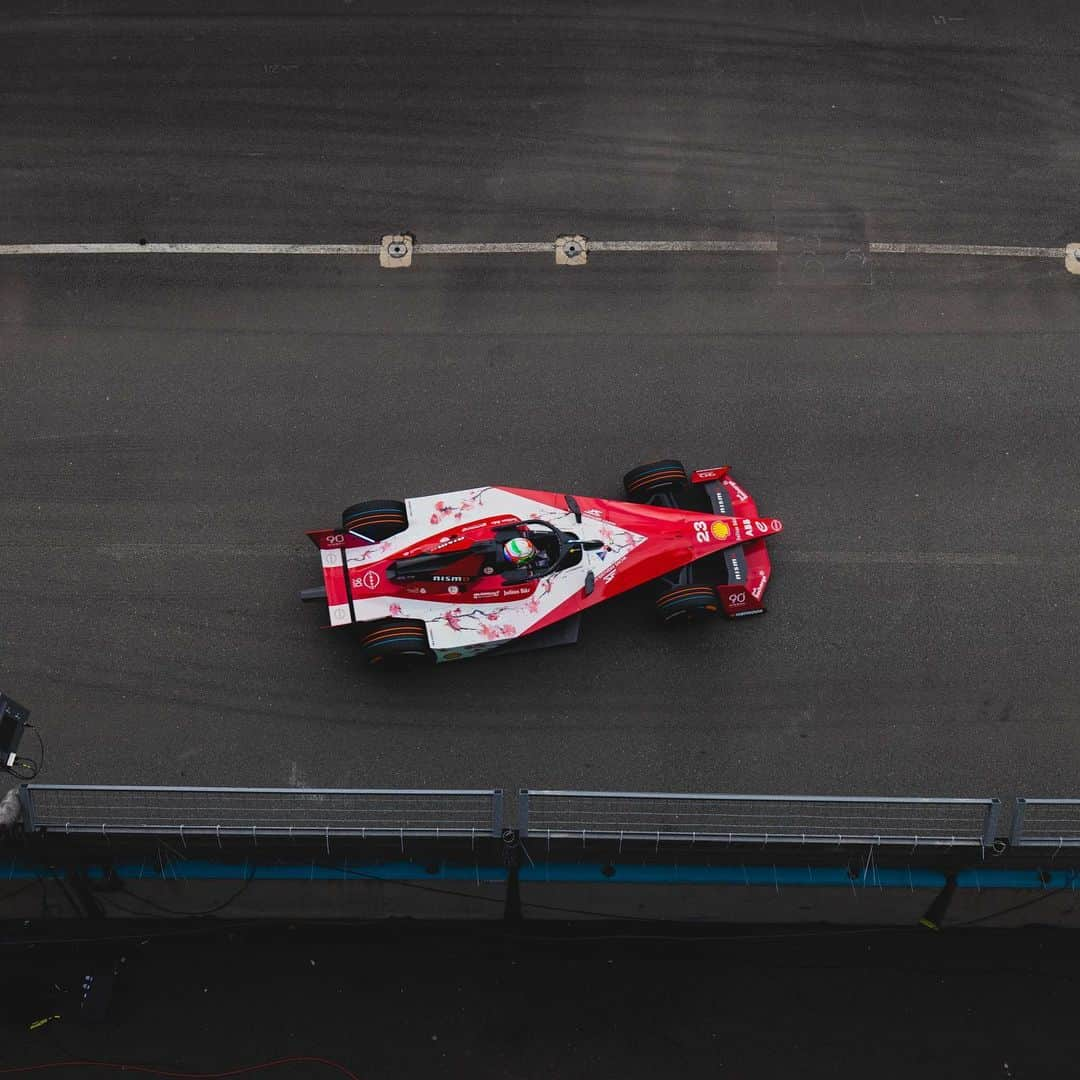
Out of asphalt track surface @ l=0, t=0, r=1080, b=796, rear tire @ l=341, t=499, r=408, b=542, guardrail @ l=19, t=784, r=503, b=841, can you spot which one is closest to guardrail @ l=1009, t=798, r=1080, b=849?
asphalt track surface @ l=0, t=0, r=1080, b=796

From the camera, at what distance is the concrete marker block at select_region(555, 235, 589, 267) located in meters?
13.6

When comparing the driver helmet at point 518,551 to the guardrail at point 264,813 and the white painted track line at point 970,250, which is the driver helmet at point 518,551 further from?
the white painted track line at point 970,250

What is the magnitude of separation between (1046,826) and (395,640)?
6.27m

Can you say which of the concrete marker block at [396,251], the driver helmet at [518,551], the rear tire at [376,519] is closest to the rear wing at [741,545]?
the driver helmet at [518,551]

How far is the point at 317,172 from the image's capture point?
45.9 feet

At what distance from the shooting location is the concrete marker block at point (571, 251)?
13.6 metres

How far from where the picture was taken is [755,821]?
421 inches

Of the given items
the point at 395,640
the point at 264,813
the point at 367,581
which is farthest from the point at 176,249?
the point at 264,813

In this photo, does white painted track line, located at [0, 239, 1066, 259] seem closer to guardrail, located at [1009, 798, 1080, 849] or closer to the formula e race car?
the formula e race car

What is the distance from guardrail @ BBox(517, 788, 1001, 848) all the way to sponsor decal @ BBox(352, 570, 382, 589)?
2.52m

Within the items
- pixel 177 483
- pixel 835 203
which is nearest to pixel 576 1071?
pixel 177 483

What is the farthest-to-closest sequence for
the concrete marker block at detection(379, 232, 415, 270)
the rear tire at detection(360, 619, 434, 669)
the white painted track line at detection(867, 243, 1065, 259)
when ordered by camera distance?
the white painted track line at detection(867, 243, 1065, 259), the concrete marker block at detection(379, 232, 415, 270), the rear tire at detection(360, 619, 434, 669)

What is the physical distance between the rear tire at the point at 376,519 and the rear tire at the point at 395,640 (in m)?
0.89

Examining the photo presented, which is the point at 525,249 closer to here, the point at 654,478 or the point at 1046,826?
the point at 654,478
